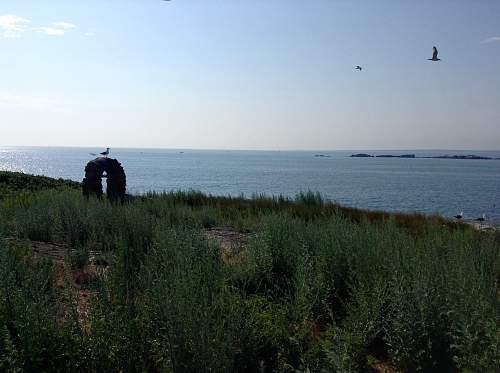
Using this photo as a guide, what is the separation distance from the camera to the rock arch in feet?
47.9

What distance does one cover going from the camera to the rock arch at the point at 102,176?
14.6 metres

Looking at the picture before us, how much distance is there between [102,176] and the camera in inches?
596

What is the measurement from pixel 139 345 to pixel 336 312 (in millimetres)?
2290

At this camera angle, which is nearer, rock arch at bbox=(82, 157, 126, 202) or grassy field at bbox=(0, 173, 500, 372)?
grassy field at bbox=(0, 173, 500, 372)

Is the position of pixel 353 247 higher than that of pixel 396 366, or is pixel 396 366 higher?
pixel 353 247

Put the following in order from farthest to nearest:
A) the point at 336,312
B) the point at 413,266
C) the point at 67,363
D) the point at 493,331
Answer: the point at 336,312, the point at 413,266, the point at 67,363, the point at 493,331

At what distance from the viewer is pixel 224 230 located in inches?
439

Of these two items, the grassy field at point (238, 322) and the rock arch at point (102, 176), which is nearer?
the grassy field at point (238, 322)

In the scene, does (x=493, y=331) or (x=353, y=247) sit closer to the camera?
(x=493, y=331)

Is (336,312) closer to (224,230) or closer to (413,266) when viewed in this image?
(413,266)

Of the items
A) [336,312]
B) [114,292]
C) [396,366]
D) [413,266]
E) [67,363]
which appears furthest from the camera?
[336,312]

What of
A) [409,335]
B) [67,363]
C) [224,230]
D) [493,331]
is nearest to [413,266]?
[409,335]

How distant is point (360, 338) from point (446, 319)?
69cm

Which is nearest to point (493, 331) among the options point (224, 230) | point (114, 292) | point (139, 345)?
point (139, 345)
